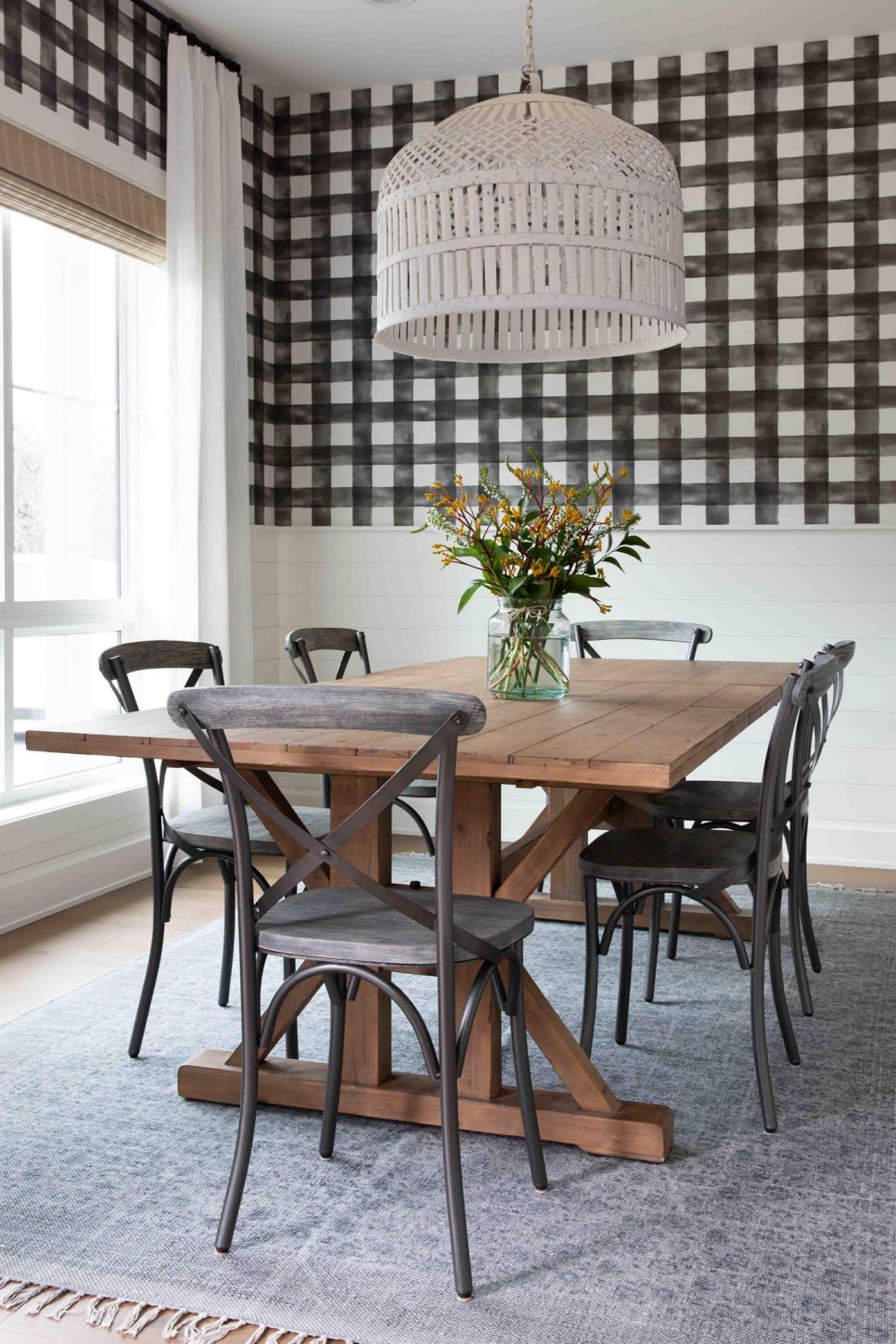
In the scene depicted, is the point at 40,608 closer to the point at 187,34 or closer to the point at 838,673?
the point at 187,34

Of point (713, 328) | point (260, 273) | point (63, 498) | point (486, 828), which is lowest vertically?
point (486, 828)

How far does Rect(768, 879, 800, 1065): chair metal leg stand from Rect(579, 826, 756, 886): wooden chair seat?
128 millimetres

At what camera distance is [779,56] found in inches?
187

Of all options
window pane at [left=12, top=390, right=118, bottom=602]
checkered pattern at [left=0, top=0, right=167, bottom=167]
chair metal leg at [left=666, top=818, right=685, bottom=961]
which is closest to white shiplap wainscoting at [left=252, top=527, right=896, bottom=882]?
window pane at [left=12, top=390, right=118, bottom=602]

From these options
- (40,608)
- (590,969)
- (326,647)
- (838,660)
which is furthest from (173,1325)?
(40,608)

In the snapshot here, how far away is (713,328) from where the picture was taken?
484 cm

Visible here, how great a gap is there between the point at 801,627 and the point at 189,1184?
3.31 metres

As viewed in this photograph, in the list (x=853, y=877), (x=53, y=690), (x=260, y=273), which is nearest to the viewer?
(x=53, y=690)

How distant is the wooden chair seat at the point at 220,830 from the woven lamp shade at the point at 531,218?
113 centimetres

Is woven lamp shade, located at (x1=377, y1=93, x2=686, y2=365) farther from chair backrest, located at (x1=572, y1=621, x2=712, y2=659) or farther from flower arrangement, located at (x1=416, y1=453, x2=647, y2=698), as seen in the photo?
chair backrest, located at (x1=572, y1=621, x2=712, y2=659)

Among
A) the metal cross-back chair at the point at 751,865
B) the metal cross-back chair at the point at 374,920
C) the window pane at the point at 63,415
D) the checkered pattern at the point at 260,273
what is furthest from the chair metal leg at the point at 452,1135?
the checkered pattern at the point at 260,273

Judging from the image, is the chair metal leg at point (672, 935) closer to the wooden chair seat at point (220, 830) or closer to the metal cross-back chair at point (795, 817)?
the metal cross-back chair at point (795, 817)

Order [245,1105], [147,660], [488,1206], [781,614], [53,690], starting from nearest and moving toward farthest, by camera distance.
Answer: [245,1105] < [488,1206] < [147,660] < [53,690] < [781,614]

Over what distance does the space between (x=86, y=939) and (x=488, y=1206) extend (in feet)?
6.48
